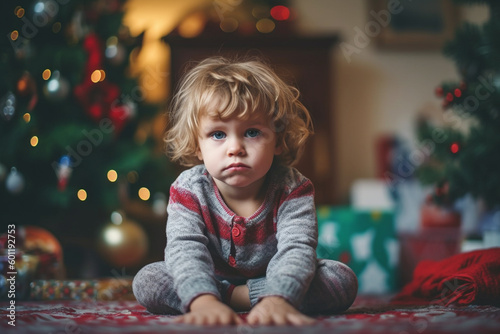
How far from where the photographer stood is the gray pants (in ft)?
2.73

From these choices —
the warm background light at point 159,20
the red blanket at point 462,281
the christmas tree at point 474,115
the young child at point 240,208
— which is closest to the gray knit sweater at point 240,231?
the young child at point 240,208

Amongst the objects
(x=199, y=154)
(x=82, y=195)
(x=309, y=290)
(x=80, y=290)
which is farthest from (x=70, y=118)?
(x=309, y=290)

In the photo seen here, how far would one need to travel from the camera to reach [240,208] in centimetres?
90

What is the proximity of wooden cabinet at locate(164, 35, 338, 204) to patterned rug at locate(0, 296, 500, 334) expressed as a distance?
152cm

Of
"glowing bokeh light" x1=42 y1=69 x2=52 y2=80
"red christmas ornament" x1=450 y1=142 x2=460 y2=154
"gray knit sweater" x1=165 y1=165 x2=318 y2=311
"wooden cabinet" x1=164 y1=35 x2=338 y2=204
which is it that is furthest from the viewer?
"wooden cabinet" x1=164 y1=35 x2=338 y2=204

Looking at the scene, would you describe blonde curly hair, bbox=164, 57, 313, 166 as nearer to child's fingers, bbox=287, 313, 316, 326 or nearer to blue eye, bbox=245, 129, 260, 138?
blue eye, bbox=245, 129, 260, 138

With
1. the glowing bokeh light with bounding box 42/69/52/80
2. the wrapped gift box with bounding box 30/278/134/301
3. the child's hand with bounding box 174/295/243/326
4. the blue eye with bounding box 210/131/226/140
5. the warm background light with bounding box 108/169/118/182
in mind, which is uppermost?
the glowing bokeh light with bounding box 42/69/52/80

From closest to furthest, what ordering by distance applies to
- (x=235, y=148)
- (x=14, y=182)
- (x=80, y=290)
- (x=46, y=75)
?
(x=235, y=148) < (x=80, y=290) < (x=14, y=182) < (x=46, y=75)

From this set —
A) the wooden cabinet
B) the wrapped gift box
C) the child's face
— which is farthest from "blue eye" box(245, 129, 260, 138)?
the wooden cabinet

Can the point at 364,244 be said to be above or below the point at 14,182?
below

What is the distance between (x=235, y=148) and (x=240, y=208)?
0.45 feet

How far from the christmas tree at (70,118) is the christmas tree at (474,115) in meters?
0.96

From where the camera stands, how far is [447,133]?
1316mm

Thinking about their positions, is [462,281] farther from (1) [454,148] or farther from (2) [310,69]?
(2) [310,69]
